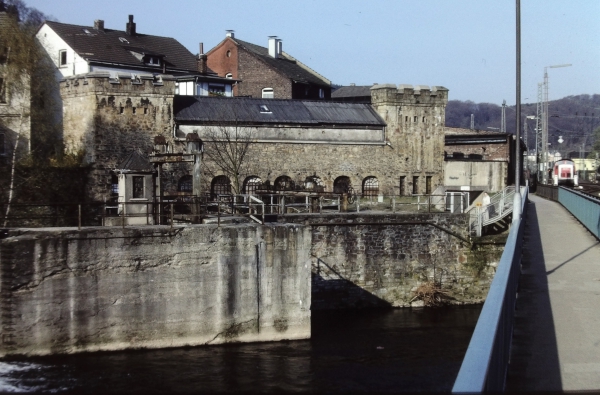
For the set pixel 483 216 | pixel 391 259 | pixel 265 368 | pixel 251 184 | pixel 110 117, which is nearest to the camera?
pixel 265 368

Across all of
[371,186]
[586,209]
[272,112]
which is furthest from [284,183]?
[586,209]

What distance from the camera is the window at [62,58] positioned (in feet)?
162

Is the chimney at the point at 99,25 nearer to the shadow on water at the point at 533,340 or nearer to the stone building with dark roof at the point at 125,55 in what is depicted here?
the stone building with dark roof at the point at 125,55

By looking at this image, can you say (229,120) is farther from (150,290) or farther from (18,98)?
(150,290)

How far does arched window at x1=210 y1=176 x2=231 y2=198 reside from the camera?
36969 mm

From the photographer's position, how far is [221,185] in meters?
37.2

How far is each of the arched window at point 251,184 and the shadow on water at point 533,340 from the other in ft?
76.5

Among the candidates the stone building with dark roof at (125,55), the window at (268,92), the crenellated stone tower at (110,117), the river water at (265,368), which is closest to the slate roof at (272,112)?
the crenellated stone tower at (110,117)

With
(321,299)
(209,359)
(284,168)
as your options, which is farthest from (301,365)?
(284,168)

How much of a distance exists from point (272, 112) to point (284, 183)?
3.98 meters

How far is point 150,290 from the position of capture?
2059cm

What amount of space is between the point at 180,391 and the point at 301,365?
3.63 meters

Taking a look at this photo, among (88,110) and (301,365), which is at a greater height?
(88,110)

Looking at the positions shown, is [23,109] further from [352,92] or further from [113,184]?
[352,92]
